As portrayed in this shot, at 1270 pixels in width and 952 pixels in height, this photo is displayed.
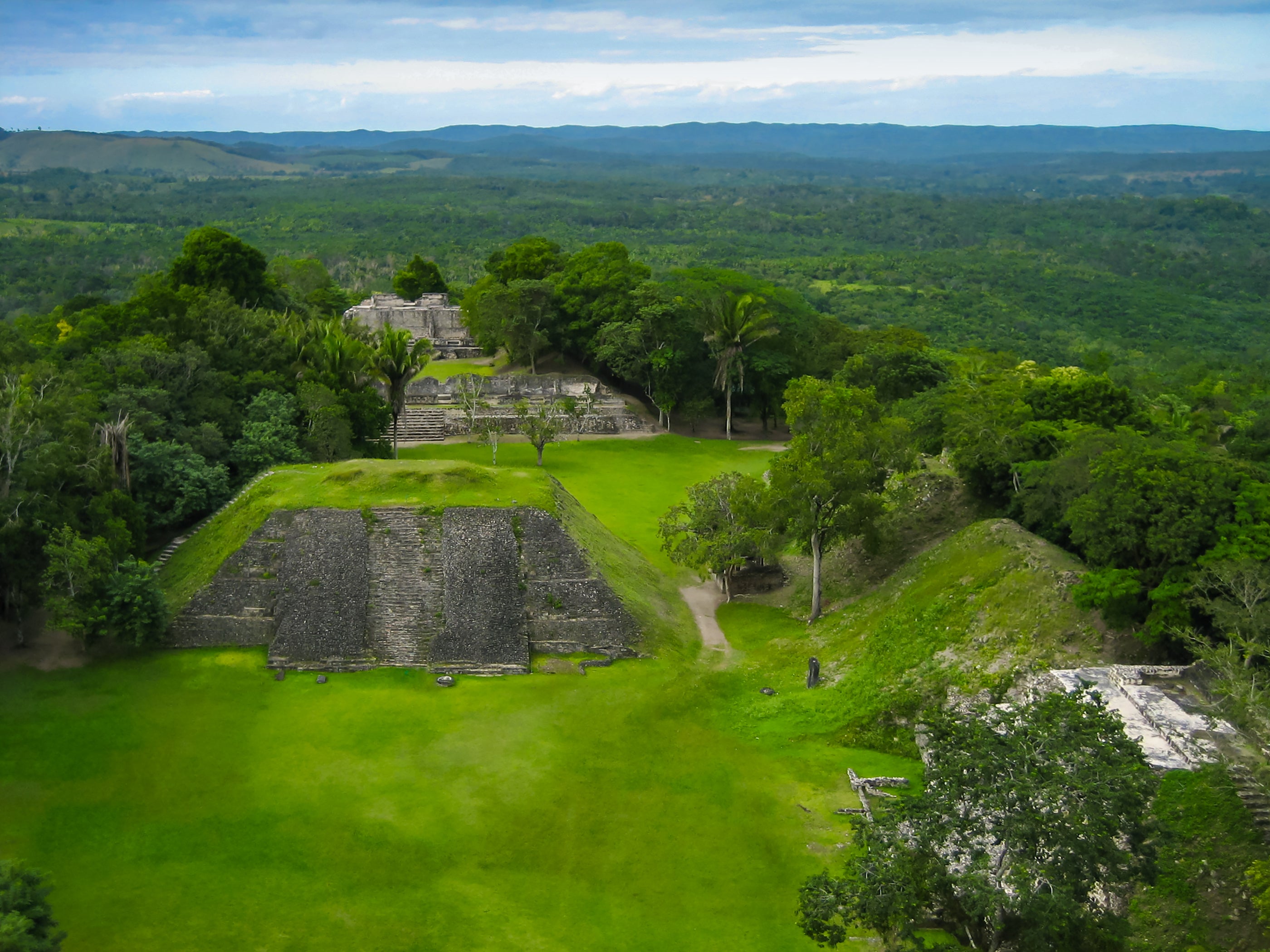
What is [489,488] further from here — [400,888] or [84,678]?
[400,888]

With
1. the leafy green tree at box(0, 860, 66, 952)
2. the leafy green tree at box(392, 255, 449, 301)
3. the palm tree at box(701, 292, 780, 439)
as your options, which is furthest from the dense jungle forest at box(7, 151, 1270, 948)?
the leafy green tree at box(0, 860, 66, 952)

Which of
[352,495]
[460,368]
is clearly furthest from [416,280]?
[352,495]

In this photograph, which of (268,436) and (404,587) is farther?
(268,436)

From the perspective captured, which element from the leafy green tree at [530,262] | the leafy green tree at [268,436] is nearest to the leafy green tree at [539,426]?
the leafy green tree at [268,436]

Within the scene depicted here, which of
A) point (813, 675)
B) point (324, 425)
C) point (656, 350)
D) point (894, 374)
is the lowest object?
point (813, 675)

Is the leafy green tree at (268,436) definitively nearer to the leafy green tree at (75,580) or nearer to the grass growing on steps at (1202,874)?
the leafy green tree at (75,580)

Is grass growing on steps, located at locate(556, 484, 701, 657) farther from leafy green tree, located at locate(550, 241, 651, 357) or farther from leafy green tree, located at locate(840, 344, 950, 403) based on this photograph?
leafy green tree, located at locate(550, 241, 651, 357)

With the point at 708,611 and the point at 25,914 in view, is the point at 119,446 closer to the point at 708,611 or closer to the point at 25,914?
the point at 708,611
